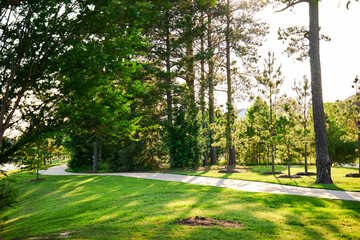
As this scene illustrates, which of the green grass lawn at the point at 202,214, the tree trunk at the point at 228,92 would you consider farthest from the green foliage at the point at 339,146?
the green grass lawn at the point at 202,214

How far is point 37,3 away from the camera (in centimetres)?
502

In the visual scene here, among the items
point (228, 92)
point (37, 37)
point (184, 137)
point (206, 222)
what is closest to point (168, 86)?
point (184, 137)

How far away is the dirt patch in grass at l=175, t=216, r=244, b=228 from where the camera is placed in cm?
560

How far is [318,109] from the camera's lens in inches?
460

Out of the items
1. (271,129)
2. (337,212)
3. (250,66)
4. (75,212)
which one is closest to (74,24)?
(75,212)

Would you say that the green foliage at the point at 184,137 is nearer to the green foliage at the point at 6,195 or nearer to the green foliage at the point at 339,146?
the green foliage at the point at 339,146

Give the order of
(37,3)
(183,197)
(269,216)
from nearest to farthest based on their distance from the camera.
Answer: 1. (37,3)
2. (269,216)
3. (183,197)

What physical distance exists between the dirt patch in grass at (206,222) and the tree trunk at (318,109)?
25.0ft

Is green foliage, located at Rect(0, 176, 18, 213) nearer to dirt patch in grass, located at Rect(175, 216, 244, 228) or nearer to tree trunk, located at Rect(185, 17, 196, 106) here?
dirt patch in grass, located at Rect(175, 216, 244, 228)

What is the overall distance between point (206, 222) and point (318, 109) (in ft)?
28.6

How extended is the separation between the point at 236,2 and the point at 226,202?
786 inches

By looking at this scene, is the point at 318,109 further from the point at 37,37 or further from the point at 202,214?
the point at 37,37

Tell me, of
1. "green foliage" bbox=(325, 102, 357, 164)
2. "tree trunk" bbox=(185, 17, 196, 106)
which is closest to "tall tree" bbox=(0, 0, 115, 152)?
"tree trunk" bbox=(185, 17, 196, 106)

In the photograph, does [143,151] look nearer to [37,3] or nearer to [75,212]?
[75,212]
